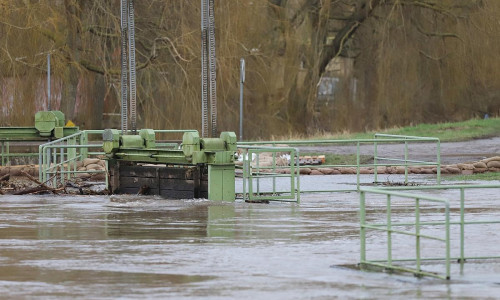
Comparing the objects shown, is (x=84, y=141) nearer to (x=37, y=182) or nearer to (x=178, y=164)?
(x=37, y=182)

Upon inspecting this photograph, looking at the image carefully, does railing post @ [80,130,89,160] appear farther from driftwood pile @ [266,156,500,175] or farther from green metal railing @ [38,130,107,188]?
driftwood pile @ [266,156,500,175]

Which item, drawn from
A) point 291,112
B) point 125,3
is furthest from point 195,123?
point 125,3

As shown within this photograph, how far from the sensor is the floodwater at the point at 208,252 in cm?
1430

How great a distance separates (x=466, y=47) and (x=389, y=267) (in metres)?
35.6

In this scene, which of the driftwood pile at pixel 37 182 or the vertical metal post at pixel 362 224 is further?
the driftwood pile at pixel 37 182

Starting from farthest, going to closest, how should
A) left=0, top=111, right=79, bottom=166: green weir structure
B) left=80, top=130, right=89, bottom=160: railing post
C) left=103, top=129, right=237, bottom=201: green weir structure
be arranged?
left=0, top=111, right=79, bottom=166: green weir structure → left=80, top=130, right=89, bottom=160: railing post → left=103, top=129, right=237, bottom=201: green weir structure

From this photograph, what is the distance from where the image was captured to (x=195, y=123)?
43.7 meters

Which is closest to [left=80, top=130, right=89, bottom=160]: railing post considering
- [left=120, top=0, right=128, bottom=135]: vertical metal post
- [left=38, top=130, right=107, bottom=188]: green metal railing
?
[left=38, top=130, right=107, bottom=188]: green metal railing

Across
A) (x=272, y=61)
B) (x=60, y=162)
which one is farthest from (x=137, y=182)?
(x=272, y=61)

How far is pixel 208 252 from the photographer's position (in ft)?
57.6

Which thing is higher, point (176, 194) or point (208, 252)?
point (176, 194)

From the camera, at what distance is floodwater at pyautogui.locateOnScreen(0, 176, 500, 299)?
46.9 feet

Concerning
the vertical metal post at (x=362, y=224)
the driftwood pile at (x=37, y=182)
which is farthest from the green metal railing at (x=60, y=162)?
the vertical metal post at (x=362, y=224)

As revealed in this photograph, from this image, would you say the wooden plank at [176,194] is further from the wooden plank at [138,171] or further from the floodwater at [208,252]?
the floodwater at [208,252]
